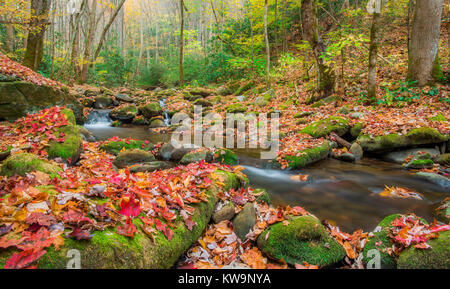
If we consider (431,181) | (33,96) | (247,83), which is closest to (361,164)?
(431,181)

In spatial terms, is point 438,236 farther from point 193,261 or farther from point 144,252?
point 144,252

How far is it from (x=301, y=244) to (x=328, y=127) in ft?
19.4

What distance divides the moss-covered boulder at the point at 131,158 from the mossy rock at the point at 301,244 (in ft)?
14.2

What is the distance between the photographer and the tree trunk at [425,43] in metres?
8.06

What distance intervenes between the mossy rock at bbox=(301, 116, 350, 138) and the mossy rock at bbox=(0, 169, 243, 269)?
20.7 ft

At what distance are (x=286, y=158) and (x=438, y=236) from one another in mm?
4119

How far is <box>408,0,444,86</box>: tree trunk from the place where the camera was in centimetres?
806

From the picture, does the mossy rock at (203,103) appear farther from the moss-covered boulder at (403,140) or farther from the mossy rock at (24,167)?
the mossy rock at (24,167)

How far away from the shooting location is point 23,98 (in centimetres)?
766

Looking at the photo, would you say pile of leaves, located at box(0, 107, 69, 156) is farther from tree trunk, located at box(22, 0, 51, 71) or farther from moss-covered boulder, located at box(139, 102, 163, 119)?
tree trunk, located at box(22, 0, 51, 71)

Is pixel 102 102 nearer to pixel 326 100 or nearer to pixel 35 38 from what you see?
pixel 35 38

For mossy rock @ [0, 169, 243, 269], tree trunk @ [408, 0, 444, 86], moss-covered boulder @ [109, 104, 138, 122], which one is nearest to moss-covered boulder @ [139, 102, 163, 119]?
moss-covered boulder @ [109, 104, 138, 122]

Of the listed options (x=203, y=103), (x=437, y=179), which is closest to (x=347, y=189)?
(x=437, y=179)

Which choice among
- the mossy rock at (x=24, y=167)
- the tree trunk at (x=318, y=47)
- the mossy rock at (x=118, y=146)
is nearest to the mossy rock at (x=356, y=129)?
the tree trunk at (x=318, y=47)
